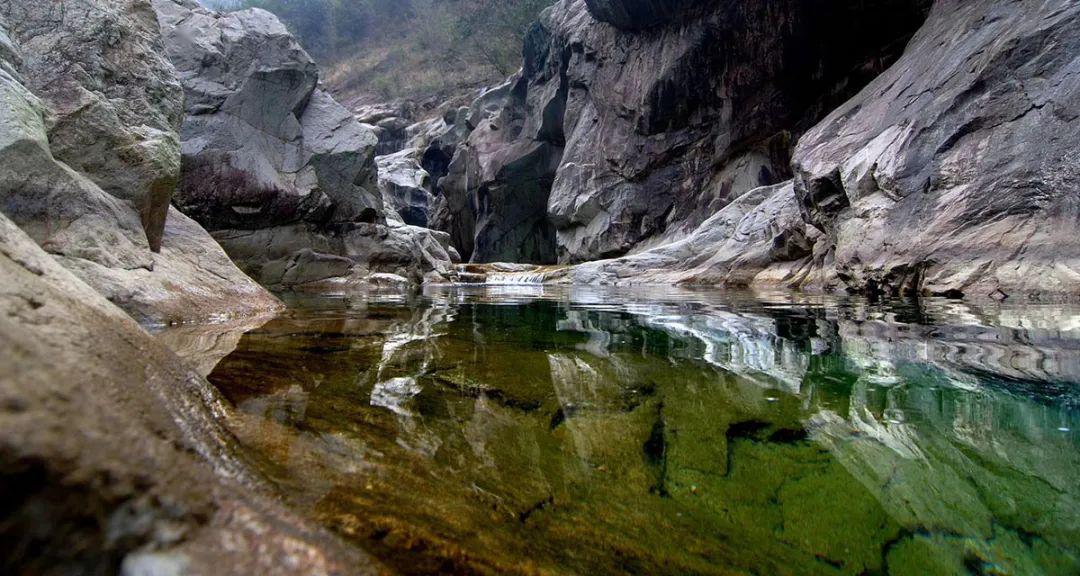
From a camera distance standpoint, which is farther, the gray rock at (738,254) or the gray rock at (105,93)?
the gray rock at (738,254)

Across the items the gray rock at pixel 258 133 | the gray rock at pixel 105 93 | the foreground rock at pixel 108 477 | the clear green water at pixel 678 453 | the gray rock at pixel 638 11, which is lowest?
the clear green water at pixel 678 453

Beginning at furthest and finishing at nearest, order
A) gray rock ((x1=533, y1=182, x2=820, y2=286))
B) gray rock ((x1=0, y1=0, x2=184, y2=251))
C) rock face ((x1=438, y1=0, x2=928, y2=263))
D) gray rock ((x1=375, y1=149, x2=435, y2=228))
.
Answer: gray rock ((x1=375, y1=149, x2=435, y2=228))
rock face ((x1=438, y1=0, x2=928, y2=263))
gray rock ((x1=533, y1=182, x2=820, y2=286))
gray rock ((x1=0, y1=0, x2=184, y2=251))

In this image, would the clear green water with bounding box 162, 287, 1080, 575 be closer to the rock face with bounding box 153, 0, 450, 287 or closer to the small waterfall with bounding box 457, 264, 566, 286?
the rock face with bounding box 153, 0, 450, 287

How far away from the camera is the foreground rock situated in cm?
58

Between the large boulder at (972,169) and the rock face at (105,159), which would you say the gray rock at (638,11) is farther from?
the rock face at (105,159)

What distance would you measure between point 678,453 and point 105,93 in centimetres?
517

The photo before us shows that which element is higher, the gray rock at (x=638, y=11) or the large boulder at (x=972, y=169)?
the gray rock at (x=638, y=11)

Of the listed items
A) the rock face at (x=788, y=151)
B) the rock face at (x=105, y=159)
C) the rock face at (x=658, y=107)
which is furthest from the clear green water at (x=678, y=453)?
the rock face at (x=658, y=107)

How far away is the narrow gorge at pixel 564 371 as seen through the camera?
2.48 feet

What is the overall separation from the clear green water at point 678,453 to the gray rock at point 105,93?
224 cm

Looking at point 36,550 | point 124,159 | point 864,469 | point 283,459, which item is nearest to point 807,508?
point 864,469

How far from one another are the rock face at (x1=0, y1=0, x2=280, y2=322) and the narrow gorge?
0.02 meters

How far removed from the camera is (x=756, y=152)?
15.6 metres

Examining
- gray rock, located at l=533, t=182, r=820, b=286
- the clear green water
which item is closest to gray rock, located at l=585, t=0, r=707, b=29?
gray rock, located at l=533, t=182, r=820, b=286
